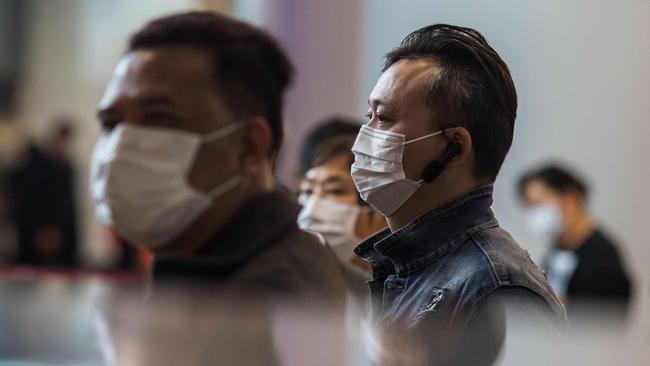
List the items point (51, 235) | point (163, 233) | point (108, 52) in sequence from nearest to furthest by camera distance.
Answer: point (163, 233), point (51, 235), point (108, 52)

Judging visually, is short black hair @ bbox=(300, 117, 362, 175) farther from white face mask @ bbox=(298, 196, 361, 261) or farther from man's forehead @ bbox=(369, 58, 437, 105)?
man's forehead @ bbox=(369, 58, 437, 105)

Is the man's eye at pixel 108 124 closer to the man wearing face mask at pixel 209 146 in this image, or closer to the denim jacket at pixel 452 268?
the man wearing face mask at pixel 209 146

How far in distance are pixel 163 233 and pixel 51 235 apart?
3.75 meters

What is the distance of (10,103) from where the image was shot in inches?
365

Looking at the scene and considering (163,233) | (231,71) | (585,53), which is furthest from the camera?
(585,53)

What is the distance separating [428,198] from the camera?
63cm

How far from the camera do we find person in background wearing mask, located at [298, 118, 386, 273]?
0.82 meters

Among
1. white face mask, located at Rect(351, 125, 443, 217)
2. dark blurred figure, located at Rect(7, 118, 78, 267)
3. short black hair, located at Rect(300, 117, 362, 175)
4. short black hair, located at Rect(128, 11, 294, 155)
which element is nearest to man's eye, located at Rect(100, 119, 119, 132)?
short black hair, located at Rect(128, 11, 294, 155)

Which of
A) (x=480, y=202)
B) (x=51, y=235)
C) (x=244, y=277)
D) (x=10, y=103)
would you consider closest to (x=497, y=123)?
(x=480, y=202)

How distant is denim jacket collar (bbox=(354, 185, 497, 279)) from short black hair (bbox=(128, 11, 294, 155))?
1.65 ft

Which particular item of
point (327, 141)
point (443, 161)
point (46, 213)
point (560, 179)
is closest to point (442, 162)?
point (443, 161)

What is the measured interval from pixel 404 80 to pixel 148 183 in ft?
2.93

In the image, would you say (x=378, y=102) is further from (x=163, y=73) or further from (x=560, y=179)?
(x=560, y=179)

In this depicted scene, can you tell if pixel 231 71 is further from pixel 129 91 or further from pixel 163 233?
pixel 163 233
